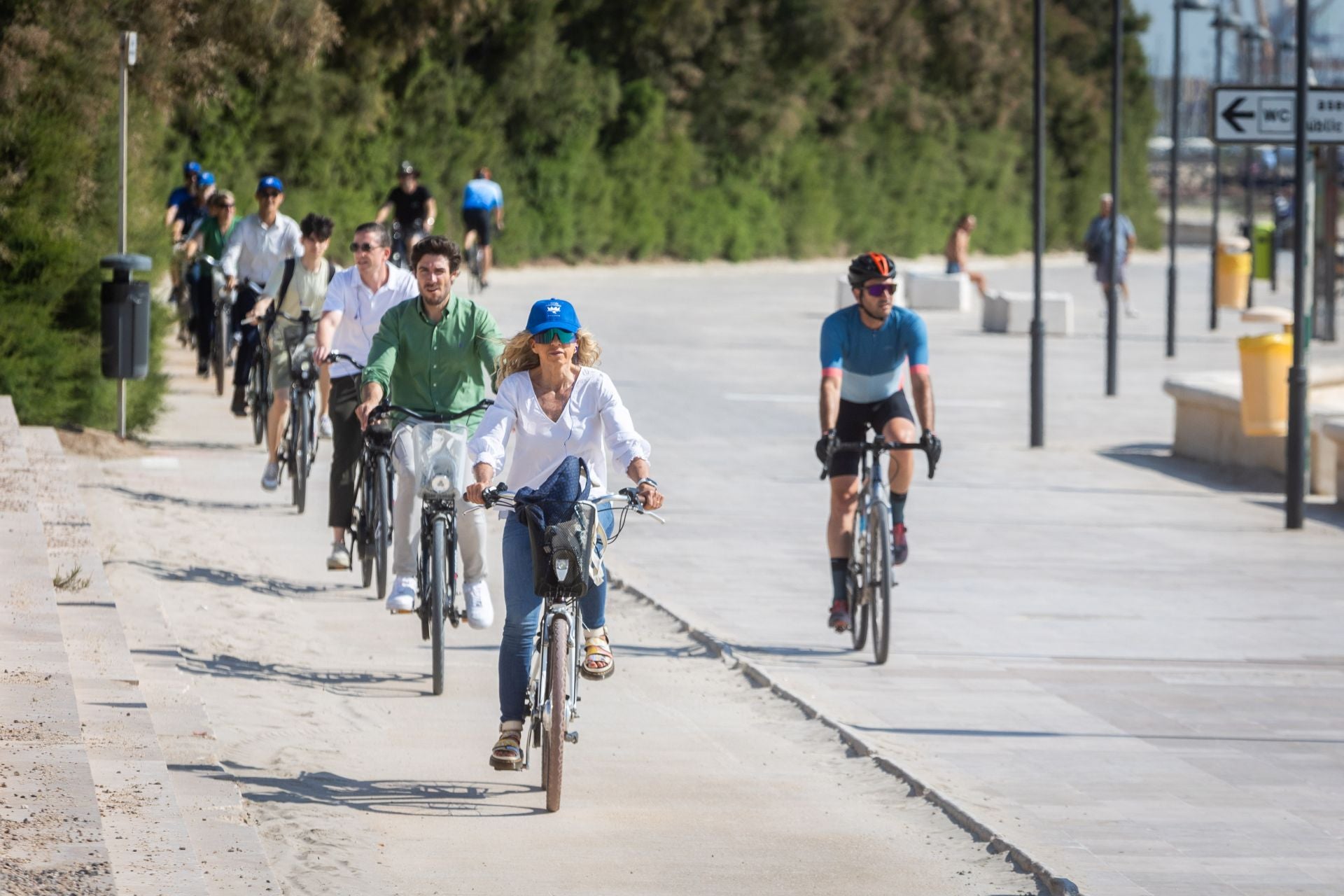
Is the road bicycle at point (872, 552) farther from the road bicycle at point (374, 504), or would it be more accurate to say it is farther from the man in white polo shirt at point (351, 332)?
the man in white polo shirt at point (351, 332)

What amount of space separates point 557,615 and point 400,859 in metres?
0.94

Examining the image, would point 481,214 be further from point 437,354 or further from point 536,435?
point 536,435

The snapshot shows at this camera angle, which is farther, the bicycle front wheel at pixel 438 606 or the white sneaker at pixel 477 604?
the white sneaker at pixel 477 604

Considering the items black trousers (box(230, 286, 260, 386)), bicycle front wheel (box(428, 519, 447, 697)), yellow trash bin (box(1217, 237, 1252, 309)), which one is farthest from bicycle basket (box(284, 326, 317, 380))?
yellow trash bin (box(1217, 237, 1252, 309))

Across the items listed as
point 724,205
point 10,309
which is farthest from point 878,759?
point 724,205

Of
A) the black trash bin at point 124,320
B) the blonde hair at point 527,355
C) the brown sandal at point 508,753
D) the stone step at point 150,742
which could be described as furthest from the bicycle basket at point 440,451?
the black trash bin at point 124,320

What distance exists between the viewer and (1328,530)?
14766 mm

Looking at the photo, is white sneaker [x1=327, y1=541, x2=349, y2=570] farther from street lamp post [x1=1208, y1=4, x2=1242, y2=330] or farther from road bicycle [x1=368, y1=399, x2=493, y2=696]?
street lamp post [x1=1208, y1=4, x2=1242, y2=330]

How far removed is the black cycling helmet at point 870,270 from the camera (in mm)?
9883

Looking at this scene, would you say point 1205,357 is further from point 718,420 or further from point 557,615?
point 557,615

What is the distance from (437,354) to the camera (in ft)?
31.2

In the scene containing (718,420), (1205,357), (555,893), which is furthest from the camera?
(1205,357)

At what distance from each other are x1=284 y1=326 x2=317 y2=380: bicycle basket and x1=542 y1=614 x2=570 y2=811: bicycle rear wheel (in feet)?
21.8

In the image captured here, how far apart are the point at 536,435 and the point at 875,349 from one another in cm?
308
